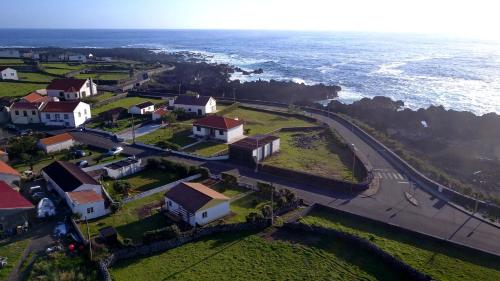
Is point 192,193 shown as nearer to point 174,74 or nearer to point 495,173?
point 495,173

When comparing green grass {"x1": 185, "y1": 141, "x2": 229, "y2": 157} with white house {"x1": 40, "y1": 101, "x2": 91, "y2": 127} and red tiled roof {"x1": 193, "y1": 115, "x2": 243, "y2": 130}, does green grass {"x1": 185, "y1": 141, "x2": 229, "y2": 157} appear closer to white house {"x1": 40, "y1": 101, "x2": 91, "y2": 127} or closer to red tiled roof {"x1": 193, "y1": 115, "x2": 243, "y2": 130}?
red tiled roof {"x1": 193, "y1": 115, "x2": 243, "y2": 130}

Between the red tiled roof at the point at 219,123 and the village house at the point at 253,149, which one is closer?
the village house at the point at 253,149

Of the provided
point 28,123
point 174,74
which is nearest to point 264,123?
point 28,123

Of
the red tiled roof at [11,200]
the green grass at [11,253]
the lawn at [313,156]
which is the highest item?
the red tiled roof at [11,200]

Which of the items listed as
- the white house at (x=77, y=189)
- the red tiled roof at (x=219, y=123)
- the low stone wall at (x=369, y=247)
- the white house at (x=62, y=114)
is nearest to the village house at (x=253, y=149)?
the red tiled roof at (x=219, y=123)

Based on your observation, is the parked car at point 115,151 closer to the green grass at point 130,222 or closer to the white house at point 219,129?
the white house at point 219,129

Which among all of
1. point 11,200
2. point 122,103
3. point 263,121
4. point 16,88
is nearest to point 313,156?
point 263,121

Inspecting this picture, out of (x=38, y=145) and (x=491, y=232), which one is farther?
(x=38, y=145)
